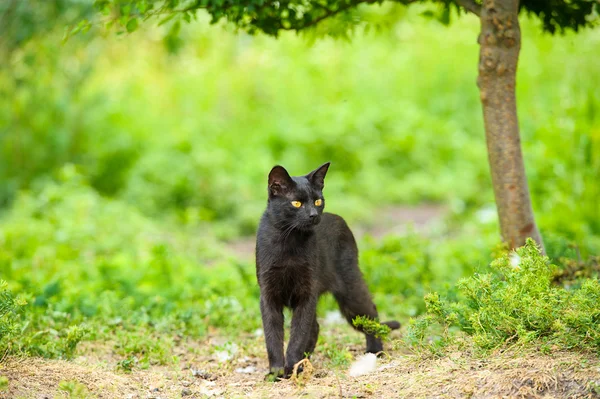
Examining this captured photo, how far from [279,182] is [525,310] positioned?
1477mm

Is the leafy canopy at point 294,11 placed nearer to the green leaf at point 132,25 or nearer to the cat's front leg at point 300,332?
the green leaf at point 132,25

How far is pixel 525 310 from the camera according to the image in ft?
10.9

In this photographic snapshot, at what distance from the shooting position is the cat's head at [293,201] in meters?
3.89

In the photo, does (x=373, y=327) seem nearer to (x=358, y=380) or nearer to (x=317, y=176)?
(x=358, y=380)

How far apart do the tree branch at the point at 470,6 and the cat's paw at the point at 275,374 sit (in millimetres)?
2487

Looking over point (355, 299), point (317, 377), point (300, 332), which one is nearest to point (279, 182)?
point (300, 332)

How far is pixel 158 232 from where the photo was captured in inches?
334

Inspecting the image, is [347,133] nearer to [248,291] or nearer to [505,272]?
[248,291]

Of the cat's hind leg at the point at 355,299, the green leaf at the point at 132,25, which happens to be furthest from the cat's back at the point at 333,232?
the green leaf at the point at 132,25

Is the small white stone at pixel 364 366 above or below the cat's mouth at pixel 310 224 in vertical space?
below

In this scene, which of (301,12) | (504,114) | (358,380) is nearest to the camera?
(358,380)

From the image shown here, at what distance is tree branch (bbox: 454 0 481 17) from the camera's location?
4395 mm

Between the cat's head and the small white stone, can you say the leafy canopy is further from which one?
the small white stone

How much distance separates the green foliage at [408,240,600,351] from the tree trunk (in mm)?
918
